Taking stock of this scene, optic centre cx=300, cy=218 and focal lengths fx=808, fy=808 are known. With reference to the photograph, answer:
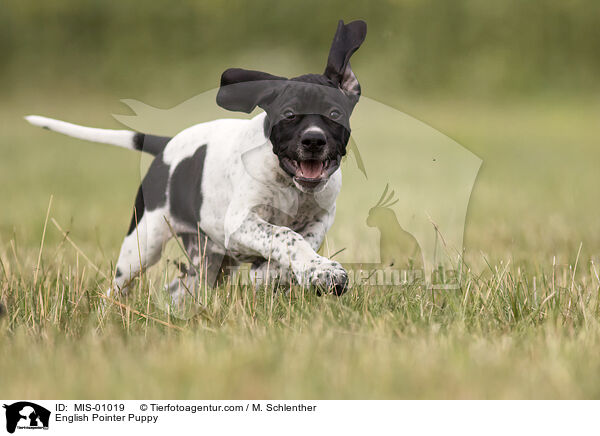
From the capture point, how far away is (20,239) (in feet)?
21.9

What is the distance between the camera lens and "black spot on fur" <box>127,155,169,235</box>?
15.1 ft

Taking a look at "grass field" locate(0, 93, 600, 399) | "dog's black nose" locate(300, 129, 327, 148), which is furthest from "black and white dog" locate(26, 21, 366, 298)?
"grass field" locate(0, 93, 600, 399)

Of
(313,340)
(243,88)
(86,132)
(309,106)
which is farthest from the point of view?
(86,132)

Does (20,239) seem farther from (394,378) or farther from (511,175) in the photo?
(511,175)

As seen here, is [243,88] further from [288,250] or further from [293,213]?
[288,250]

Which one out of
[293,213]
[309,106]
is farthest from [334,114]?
[293,213]

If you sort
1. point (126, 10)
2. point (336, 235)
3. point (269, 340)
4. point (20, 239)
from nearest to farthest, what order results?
point (269, 340) < point (336, 235) < point (20, 239) < point (126, 10)

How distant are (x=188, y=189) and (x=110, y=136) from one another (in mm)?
756

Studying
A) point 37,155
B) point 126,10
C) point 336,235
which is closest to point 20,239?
point 336,235

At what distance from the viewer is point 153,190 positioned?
464 cm

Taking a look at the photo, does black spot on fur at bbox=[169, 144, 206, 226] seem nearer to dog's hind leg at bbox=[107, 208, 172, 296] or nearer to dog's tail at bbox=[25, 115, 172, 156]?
dog's hind leg at bbox=[107, 208, 172, 296]

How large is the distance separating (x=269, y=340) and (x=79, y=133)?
2.30 meters

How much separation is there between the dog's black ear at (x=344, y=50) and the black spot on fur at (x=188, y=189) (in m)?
0.98

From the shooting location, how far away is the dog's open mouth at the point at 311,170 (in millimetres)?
3713
